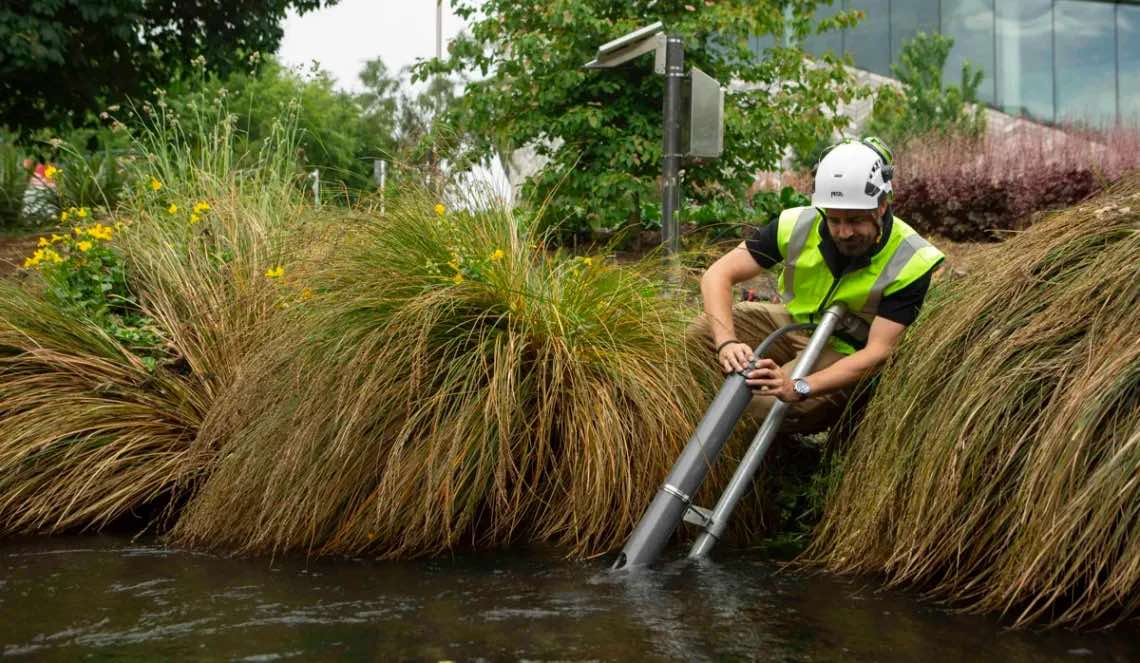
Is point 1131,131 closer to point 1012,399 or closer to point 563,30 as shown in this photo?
point 563,30

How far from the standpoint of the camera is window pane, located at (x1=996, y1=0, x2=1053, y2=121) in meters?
30.5

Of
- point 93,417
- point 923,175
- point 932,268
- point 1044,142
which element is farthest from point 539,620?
point 1044,142

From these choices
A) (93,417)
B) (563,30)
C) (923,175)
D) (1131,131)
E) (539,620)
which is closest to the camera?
(539,620)

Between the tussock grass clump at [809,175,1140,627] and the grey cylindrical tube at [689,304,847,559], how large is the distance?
28 cm

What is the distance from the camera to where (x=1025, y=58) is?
30.6 metres

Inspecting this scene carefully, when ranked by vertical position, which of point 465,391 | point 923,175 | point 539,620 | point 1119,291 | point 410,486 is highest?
point 923,175

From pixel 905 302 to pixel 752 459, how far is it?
2.73 feet

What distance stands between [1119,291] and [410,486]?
262cm

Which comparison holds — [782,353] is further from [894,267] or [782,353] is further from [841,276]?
[894,267]

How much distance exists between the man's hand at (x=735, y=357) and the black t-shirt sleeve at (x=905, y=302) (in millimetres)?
553

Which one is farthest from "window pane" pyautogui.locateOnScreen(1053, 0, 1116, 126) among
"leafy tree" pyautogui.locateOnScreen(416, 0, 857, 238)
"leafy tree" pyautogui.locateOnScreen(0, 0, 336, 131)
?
"leafy tree" pyautogui.locateOnScreen(0, 0, 336, 131)

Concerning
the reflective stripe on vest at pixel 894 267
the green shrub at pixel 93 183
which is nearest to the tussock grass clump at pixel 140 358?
the reflective stripe on vest at pixel 894 267

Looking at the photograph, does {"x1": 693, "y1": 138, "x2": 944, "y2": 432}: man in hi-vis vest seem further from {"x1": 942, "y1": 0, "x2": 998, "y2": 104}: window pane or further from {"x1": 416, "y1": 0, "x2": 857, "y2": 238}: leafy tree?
{"x1": 942, "y1": 0, "x2": 998, "y2": 104}: window pane

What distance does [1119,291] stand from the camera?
4.66m
